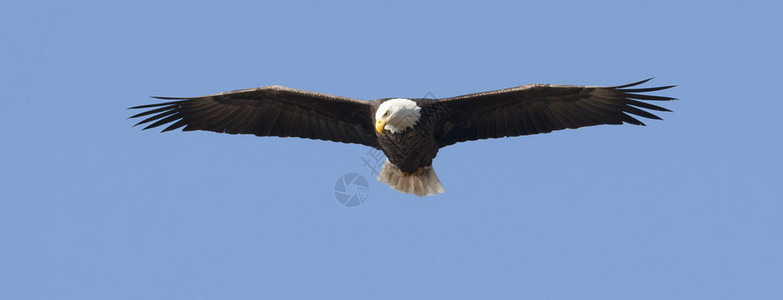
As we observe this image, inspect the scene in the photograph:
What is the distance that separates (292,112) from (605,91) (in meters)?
3.64

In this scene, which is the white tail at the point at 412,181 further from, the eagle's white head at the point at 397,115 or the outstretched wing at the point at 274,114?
the eagle's white head at the point at 397,115

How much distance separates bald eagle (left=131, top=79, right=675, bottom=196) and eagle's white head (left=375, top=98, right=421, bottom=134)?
28 millimetres

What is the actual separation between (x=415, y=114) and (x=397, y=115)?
22 cm

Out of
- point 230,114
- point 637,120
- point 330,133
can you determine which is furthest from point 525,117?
point 230,114

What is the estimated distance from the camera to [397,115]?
13.3 m

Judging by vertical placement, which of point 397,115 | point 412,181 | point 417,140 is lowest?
point 412,181

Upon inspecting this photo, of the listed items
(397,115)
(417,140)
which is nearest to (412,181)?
(417,140)

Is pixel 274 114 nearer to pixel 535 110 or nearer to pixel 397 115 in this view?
pixel 397 115

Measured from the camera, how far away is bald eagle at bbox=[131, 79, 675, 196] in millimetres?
13633

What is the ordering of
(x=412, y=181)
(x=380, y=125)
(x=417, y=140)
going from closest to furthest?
(x=380, y=125)
(x=417, y=140)
(x=412, y=181)

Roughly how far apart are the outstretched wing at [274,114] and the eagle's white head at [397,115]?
0.51m

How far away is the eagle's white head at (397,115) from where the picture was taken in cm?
1332

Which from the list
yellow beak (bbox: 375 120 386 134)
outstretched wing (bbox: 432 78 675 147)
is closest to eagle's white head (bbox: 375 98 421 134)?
yellow beak (bbox: 375 120 386 134)

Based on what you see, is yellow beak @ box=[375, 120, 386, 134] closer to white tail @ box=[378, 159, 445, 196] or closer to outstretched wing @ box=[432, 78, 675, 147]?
outstretched wing @ box=[432, 78, 675, 147]
